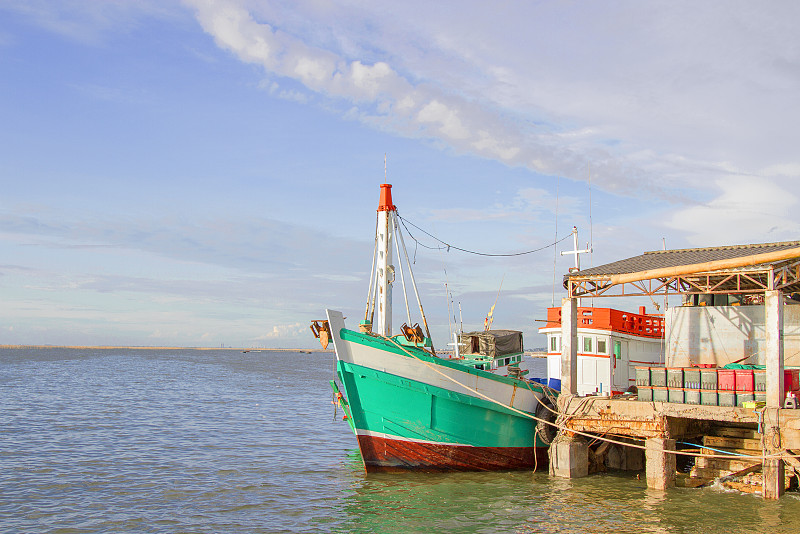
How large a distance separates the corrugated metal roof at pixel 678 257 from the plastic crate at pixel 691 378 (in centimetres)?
383

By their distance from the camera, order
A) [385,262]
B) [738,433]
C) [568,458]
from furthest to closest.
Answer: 1. [385,262]
2. [568,458]
3. [738,433]

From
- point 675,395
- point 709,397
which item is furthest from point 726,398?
point 675,395

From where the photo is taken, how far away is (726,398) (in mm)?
18734

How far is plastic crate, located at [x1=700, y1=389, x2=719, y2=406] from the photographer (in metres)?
18.9

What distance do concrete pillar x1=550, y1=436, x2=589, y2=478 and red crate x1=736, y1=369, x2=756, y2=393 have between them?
16.9 ft

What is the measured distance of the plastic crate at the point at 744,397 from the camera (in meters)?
18.5

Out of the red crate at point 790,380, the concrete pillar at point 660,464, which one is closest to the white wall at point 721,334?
the red crate at point 790,380

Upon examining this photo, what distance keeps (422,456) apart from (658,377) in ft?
25.8

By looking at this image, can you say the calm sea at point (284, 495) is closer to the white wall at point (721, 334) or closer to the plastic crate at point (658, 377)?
the plastic crate at point (658, 377)

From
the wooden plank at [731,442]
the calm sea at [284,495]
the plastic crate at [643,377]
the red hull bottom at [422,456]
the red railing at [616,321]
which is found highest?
the red railing at [616,321]

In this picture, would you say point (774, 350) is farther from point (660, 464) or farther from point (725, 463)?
point (660, 464)

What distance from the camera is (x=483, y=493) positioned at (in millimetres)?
18734

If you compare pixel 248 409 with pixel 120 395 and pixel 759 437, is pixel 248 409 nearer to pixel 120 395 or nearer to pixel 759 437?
pixel 120 395

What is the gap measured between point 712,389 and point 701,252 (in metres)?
7.39
